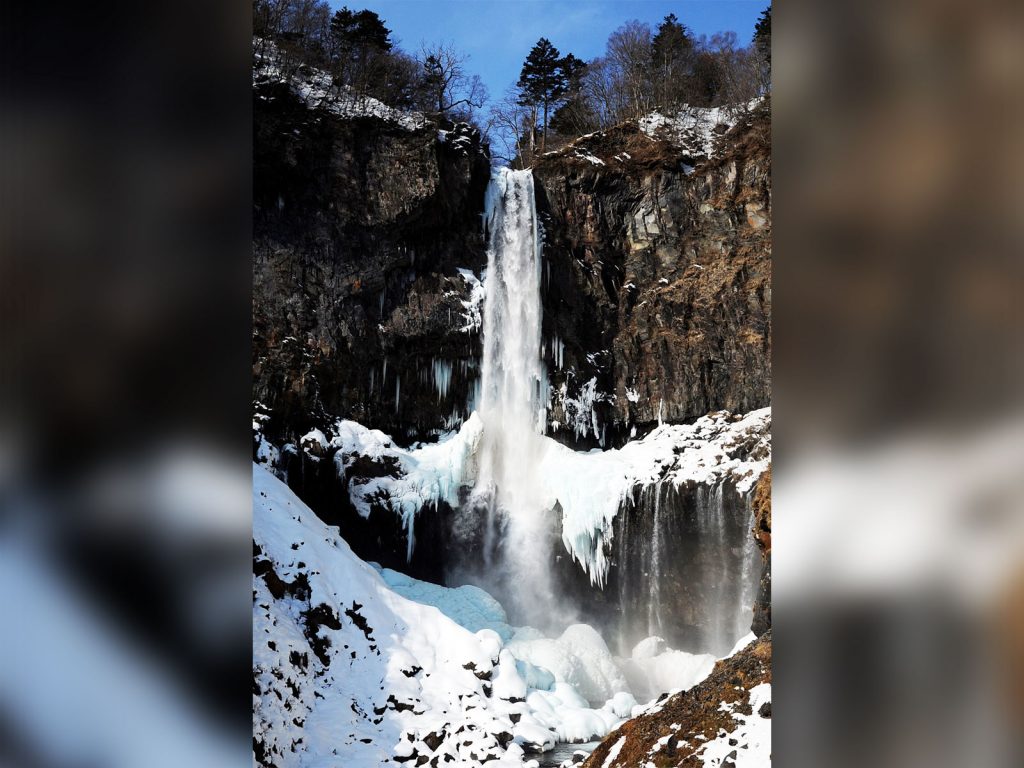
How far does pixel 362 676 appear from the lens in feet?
26.1

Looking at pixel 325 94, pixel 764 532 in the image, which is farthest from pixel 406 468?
pixel 764 532

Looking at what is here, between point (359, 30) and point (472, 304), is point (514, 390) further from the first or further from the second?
point (359, 30)

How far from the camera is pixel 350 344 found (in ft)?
49.0

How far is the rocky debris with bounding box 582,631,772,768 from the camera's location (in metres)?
4.46

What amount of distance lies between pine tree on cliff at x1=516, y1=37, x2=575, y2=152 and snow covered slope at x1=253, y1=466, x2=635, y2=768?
52.0ft

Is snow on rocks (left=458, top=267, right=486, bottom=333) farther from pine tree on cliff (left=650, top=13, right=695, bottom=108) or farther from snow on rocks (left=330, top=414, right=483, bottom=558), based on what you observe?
pine tree on cliff (left=650, top=13, right=695, bottom=108)

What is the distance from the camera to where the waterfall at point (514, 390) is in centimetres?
1482

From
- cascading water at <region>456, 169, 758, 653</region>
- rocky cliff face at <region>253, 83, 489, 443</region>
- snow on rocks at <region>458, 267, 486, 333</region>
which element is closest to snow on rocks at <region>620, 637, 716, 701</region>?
cascading water at <region>456, 169, 758, 653</region>

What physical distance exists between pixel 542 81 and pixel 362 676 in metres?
18.4

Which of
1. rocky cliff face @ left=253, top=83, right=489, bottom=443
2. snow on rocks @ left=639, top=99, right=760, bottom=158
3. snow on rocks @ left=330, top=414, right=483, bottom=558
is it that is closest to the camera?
snow on rocks @ left=330, top=414, right=483, bottom=558
